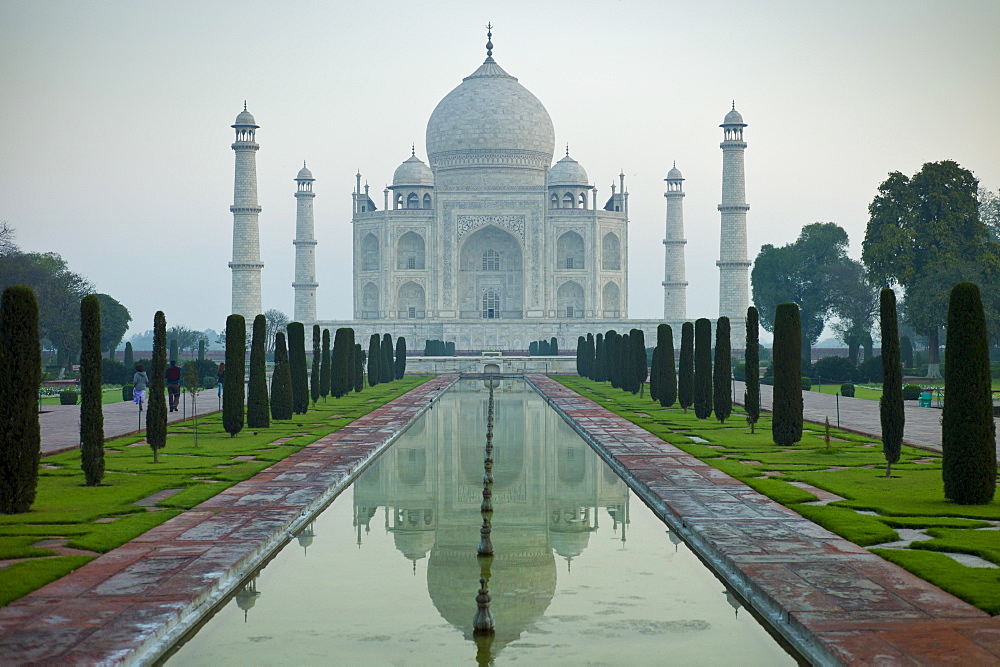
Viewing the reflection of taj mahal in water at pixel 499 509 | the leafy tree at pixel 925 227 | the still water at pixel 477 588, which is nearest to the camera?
the still water at pixel 477 588

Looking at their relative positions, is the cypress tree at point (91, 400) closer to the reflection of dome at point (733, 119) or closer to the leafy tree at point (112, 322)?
the leafy tree at point (112, 322)

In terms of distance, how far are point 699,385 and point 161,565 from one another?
12705 millimetres

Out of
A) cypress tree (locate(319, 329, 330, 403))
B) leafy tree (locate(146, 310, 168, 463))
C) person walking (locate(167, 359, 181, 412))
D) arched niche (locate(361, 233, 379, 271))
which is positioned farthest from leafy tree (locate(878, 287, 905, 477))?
arched niche (locate(361, 233, 379, 271))

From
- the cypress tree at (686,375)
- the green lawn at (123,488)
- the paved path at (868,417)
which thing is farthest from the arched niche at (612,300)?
the green lawn at (123,488)

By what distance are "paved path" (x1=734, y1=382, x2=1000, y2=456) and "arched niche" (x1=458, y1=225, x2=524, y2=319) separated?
90.6ft

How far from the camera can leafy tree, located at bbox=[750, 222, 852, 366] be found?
158 feet

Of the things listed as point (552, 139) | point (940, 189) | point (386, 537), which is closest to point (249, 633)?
point (386, 537)

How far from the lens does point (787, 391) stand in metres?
13.4

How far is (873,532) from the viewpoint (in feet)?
24.3

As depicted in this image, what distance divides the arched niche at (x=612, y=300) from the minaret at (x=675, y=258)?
2359mm

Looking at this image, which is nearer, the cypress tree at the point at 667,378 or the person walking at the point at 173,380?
the person walking at the point at 173,380

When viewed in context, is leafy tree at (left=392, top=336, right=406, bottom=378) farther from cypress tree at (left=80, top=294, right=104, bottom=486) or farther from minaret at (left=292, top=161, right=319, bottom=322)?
cypress tree at (left=80, top=294, right=104, bottom=486)

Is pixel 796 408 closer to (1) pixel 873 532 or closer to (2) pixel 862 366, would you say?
(1) pixel 873 532

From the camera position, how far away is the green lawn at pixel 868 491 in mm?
6387
